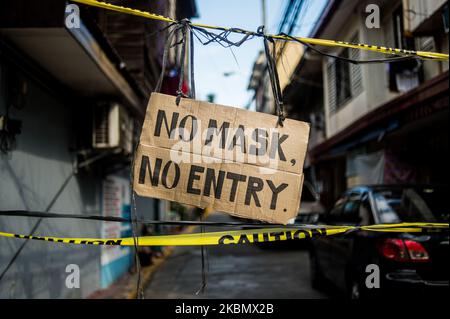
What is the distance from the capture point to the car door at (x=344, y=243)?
19.1 ft

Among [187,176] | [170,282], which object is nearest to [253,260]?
[170,282]

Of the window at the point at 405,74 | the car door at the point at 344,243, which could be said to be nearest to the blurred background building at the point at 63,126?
the car door at the point at 344,243

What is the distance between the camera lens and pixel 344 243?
600 centimetres

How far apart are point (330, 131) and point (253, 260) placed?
5222 mm

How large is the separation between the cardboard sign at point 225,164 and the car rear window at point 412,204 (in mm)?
3011

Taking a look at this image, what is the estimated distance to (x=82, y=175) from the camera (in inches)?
292

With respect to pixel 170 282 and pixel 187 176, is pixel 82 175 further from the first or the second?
pixel 187 176

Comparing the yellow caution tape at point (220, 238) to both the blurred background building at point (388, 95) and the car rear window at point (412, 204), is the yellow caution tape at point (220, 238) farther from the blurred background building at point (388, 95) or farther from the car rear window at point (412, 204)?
the car rear window at point (412, 204)

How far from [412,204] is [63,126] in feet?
15.6

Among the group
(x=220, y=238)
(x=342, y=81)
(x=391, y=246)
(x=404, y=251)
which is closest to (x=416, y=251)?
(x=404, y=251)
